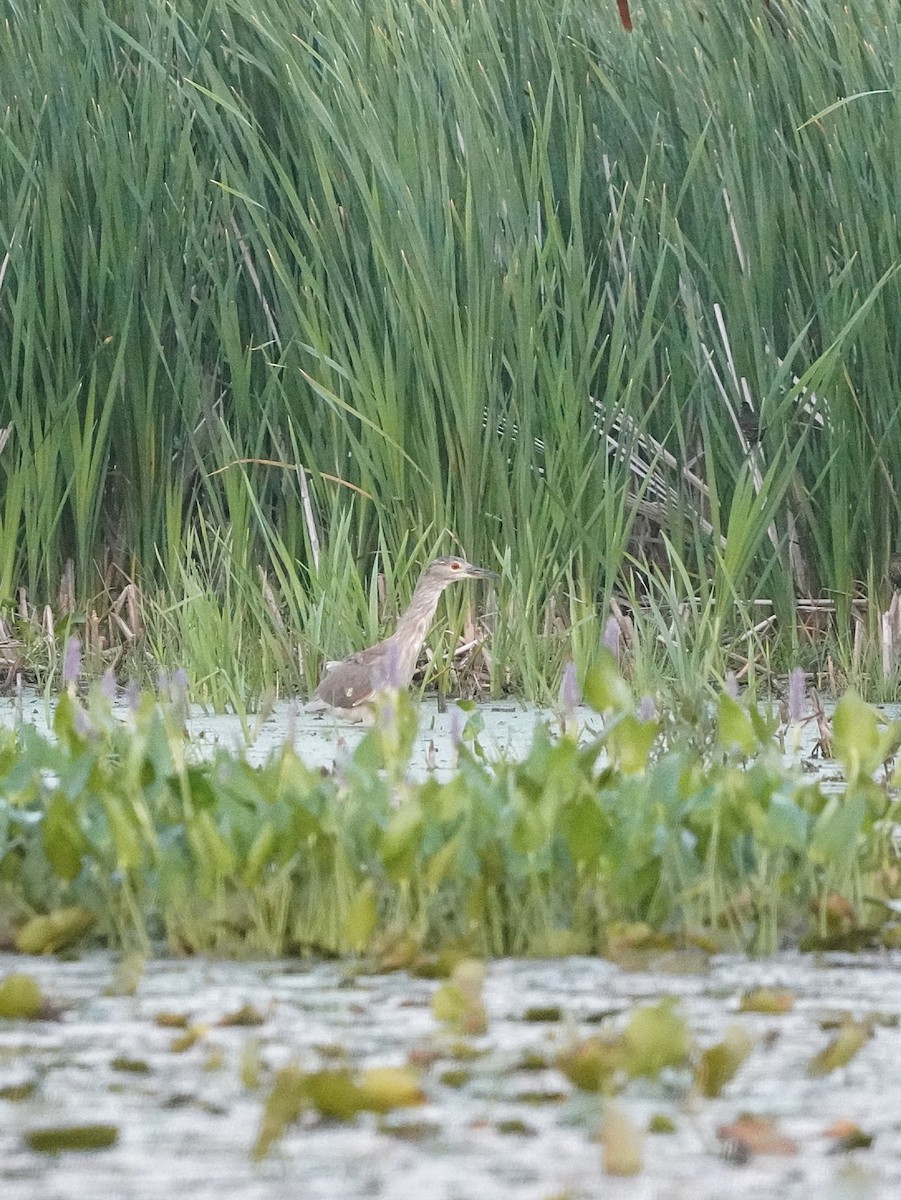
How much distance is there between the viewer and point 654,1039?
9.21ft

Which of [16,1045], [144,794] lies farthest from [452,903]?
[16,1045]

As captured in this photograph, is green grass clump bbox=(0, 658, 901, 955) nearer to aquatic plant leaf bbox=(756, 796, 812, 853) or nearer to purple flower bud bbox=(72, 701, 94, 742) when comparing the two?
aquatic plant leaf bbox=(756, 796, 812, 853)

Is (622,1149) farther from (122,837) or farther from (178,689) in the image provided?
(178,689)

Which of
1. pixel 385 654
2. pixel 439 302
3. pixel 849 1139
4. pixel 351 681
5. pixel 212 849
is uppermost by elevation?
pixel 439 302

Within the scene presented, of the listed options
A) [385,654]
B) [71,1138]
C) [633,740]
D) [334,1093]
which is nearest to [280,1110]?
[334,1093]

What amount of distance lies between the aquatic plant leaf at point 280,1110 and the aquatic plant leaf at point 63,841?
4.02 ft

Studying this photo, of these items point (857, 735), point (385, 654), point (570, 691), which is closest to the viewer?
point (857, 735)

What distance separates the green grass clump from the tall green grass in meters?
2.42

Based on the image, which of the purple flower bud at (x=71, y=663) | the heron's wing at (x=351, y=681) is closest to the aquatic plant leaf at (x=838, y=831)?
the purple flower bud at (x=71, y=663)

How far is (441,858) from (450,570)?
2892 millimetres

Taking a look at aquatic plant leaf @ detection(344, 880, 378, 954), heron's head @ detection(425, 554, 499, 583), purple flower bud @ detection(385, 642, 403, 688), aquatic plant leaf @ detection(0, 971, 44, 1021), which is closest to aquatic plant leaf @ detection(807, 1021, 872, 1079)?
aquatic plant leaf @ detection(344, 880, 378, 954)

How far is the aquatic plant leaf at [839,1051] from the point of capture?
9.52ft

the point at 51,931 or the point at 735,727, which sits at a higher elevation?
the point at 51,931

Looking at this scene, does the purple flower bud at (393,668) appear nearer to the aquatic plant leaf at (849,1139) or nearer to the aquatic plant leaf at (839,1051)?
the aquatic plant leaf at (839,1051)
